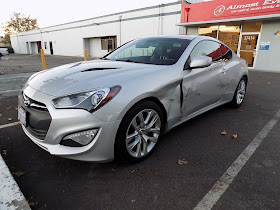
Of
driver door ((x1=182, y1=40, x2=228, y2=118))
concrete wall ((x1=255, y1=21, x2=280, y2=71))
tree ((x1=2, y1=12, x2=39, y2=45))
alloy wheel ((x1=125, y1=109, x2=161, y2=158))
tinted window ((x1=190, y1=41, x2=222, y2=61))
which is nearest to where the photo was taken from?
alloy wheel ((x1=125, y1=109, x2=161, y2=158))

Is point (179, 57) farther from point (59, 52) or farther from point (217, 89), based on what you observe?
point (59, 52)

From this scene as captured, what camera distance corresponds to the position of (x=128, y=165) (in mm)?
2395

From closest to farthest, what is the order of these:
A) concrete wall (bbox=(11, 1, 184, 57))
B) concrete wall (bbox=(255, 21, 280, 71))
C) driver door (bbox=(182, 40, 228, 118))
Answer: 1. driver door (bbox=(182, 40, 228, 118))
2. concrete wall (bbox=(255, 21, 280, 71))
3. concrete wall (bbox=(11, 1, 184, 57))

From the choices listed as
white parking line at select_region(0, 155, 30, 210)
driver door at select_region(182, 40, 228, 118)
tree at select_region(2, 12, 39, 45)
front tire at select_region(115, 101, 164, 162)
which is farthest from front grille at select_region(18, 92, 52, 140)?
tree at select_region(2, 12, 39, 45)

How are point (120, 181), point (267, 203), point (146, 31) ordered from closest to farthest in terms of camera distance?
point (267, 203), point (120, 181), point (146, 31)

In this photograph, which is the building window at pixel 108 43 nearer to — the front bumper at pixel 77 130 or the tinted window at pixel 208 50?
the tinted window at pixel 208 50

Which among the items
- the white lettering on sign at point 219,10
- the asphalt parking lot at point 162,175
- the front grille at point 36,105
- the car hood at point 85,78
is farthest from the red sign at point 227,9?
the front grille at point 36,105

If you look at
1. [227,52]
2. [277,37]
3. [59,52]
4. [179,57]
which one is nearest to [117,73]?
[179,57]

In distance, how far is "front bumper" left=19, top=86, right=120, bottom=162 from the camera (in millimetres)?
1923

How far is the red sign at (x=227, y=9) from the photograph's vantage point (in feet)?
38.7

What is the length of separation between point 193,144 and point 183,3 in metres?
15.8

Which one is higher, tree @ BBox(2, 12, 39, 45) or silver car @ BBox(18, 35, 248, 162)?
tree @ BBox(2, 12, 39, 45)

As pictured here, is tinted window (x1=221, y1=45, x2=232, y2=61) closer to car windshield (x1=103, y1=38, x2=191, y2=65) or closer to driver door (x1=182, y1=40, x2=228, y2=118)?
driver door (x1=182, y1=40, x2=228, y2=118)

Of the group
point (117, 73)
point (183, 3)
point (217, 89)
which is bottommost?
point (217, 89)
